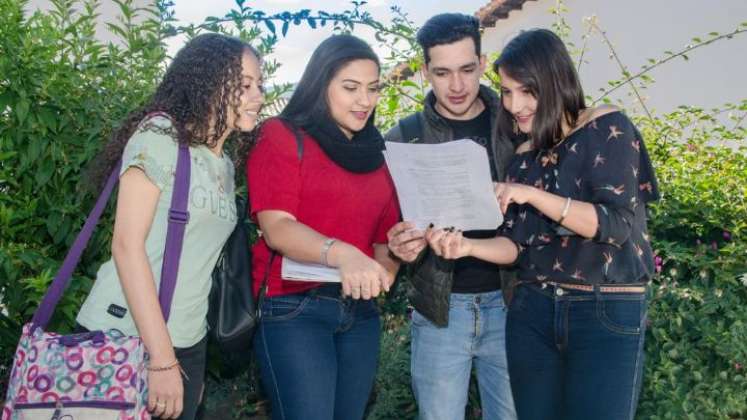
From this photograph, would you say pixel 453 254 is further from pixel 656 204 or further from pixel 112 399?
pixel 656 204

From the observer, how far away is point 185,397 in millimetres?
2602

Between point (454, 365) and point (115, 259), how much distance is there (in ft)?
5.03

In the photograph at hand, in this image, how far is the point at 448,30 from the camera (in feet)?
11.3

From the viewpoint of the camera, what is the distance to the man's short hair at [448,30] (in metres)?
3.44

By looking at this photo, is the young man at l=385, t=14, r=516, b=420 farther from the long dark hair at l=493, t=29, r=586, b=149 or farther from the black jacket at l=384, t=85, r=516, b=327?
the long dark hair at l=493, t=29, r=586, b=149

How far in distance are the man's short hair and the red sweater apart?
0.82 metres

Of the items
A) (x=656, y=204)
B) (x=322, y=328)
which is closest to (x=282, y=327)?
(x=322, y=328)

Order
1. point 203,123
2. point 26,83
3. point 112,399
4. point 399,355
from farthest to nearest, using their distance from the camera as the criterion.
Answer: point 399,355 < point 26,83 < point 203,123 < point 112,399

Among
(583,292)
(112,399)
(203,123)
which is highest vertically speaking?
(203,123)

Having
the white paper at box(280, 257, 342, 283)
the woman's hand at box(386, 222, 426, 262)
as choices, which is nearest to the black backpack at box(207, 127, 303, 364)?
the white paper at box(280, 257, 342, 283)

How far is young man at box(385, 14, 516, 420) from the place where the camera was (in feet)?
10.7

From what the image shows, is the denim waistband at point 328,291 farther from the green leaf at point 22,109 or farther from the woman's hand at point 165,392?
the green leaf at point 22,109

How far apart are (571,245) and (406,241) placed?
62cm

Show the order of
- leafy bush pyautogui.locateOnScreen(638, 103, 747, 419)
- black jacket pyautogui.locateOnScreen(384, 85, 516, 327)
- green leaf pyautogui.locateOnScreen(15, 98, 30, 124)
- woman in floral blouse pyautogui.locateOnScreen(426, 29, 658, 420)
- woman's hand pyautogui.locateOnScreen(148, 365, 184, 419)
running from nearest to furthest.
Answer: woman's hand pyautogui.locateOnScreen(148, 365, 184, 419)
woman in floral blouse pyautogui.locateOnScreen(426, 29, 658, 420)
black jacket pyautogui.locateOnScreen(384, 85, 516, 327)
green leaf pyautogui.locateOnScreen(15, 98, 30, 124)
leafy bush pyautogui.locateOnScreen(638, 103, 747, 419)
